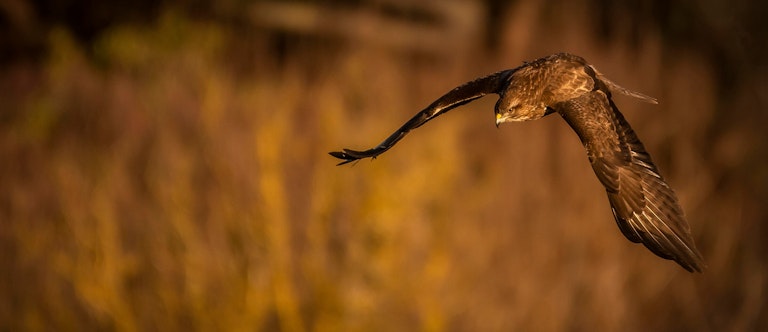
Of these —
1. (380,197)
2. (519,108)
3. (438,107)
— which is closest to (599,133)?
(519,108)

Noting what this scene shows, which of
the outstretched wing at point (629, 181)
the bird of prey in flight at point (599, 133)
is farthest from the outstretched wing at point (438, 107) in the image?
the outstretched wing at point (629, 181)

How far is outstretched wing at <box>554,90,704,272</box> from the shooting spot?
2771 mm

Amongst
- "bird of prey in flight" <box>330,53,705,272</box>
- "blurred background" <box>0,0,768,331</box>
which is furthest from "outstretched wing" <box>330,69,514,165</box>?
"blurred background" <box>0,0,768,331</box>

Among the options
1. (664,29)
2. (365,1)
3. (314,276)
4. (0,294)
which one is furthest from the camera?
(365,1)

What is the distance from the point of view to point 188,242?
8273 mm

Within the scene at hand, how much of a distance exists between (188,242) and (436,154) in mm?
1364

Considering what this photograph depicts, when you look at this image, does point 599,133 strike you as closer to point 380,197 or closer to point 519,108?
point 519,108

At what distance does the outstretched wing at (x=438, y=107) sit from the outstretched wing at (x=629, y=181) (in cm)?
19

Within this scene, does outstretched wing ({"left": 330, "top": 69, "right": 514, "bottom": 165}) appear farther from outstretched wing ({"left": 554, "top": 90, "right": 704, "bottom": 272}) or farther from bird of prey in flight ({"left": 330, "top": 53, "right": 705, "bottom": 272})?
outstretched wing ({"left": 554, "top": 90, "right": 704, "bottom": 272})

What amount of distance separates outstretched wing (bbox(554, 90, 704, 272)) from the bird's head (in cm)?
6

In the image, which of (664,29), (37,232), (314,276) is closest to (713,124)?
(664,29)

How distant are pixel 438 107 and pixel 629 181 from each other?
383 mm

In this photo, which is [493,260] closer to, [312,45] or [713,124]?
[713,124]

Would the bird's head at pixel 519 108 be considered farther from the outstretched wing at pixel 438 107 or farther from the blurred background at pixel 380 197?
the blurred background at pixel 380 197
